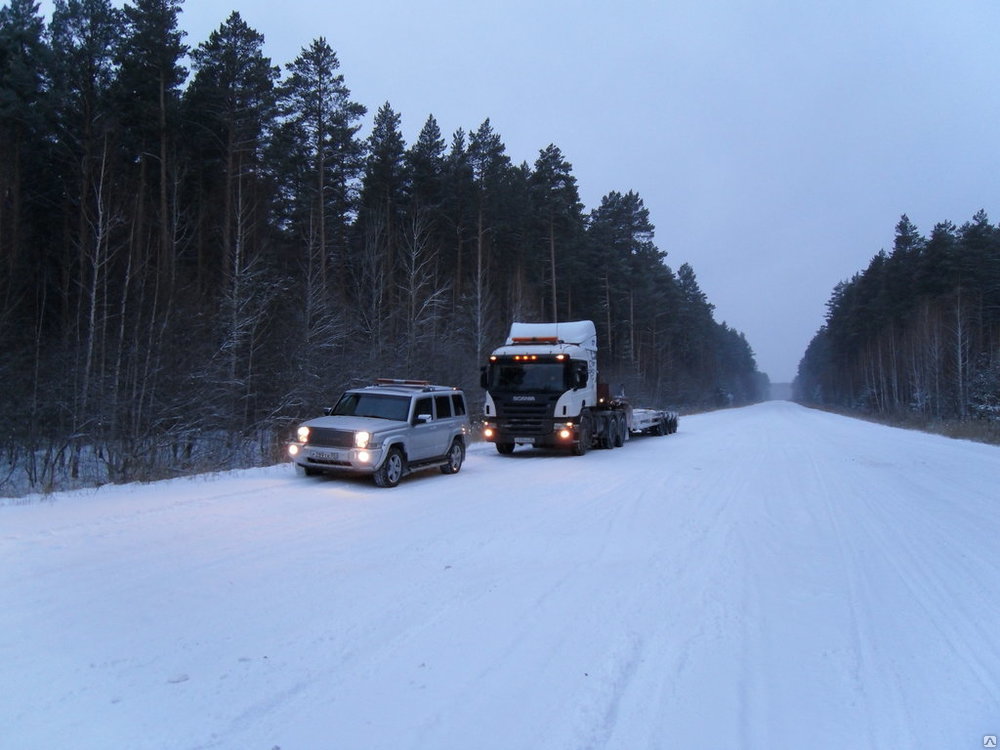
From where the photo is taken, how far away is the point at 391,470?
12914 millimetres

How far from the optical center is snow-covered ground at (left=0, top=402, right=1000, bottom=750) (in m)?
3.93

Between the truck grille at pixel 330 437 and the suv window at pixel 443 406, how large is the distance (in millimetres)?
2743

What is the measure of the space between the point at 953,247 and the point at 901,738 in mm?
69015

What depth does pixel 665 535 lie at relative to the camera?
9031 millimetres

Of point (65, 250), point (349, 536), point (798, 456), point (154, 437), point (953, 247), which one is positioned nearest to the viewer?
point (349, 536)

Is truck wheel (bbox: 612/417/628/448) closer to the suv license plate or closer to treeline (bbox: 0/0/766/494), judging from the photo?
treeline (bbox: 0/0/766/494)

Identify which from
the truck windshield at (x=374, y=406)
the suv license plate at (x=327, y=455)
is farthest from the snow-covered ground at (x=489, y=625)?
the truck windshield at (x=374, y=406)

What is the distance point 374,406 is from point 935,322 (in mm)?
55820

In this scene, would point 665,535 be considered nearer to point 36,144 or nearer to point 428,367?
point 428,367

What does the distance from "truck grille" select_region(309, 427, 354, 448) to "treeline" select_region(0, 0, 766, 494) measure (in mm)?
4216

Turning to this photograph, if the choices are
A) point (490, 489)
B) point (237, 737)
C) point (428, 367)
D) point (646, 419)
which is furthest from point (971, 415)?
point (237, 737)

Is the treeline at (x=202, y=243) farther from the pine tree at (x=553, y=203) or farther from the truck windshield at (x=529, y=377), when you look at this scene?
A: the truck windshield at (x=529, y=377)

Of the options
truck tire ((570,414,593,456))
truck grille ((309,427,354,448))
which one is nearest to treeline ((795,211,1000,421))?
truck tire ((570,414,593,456))

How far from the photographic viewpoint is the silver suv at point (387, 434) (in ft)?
41.2
